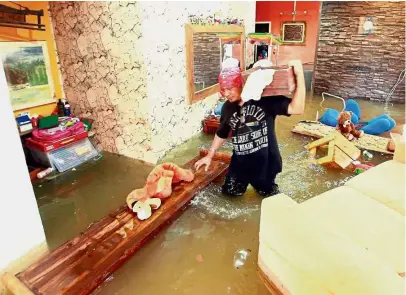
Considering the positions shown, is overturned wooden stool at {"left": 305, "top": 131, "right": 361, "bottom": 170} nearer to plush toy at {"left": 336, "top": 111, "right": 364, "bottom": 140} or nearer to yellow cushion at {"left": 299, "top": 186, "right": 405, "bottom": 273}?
plush toy at {"left": 336, "top": 111, "right": 364, "bottom": 140}

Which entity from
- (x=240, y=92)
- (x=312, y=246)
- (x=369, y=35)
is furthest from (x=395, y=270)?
(x=369, y=35)

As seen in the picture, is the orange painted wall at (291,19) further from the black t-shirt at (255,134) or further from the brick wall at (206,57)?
the black t-shirt at (255,134)

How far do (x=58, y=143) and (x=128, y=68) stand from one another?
41.9 inches

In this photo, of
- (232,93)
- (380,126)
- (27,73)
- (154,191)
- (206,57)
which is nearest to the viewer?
(232,93)

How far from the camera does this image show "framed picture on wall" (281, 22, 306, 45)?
777cm

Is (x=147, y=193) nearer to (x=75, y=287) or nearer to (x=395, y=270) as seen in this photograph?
(x=75, y=287)

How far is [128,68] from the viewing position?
9.87 feet

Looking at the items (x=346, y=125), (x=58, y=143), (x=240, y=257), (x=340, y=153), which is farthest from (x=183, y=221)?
(x=346, y=125)

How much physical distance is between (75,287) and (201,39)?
3124mm

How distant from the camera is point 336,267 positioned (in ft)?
3.75

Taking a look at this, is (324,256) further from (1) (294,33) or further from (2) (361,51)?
(1) (294,33)

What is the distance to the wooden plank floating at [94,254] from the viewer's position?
1539 mm

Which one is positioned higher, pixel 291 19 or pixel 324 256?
pixel 291 19

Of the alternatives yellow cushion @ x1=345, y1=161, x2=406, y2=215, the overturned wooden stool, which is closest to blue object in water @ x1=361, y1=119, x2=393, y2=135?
the overturned wooden stool
